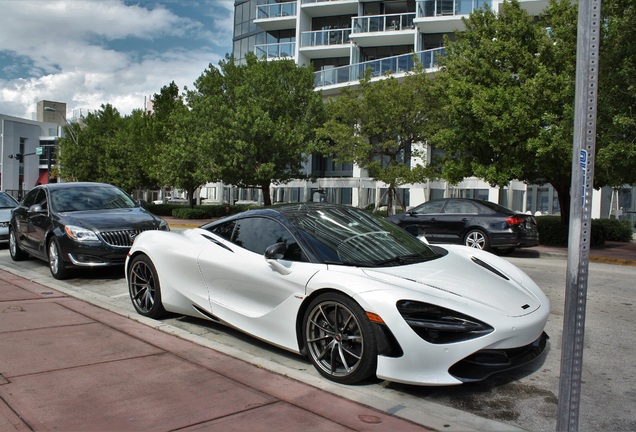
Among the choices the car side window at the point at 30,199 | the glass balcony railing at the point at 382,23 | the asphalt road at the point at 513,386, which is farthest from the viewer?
the glass balcony railing at the point at 382,23

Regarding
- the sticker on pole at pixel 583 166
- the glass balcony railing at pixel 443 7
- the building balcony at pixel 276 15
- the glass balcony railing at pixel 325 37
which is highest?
the building balcony at pixel 276 15

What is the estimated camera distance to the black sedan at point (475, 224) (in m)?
12.9

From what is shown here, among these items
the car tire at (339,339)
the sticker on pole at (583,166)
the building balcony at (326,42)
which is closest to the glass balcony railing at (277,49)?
the building balcony at (326,42)

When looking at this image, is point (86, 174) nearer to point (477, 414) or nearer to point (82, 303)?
point (82, 303)

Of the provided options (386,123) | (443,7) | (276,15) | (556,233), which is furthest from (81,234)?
(276,15)

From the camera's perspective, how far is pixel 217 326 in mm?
5871

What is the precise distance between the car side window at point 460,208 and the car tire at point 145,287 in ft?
31.7

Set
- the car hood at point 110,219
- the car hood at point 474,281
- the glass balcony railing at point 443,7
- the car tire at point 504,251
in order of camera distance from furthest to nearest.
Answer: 1. the glass balcony railing at point 443,7
2. the car tire at point 504,251
3. the car hood at point 110,219
4. the car hood at point 474,281

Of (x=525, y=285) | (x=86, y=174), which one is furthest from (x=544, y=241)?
(x=86, y=174)

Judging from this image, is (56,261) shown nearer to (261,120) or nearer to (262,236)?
(262,236)

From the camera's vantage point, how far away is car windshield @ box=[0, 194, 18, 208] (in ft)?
48.8

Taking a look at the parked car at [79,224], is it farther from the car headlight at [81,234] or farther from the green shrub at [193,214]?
the green shrub at [193,214]

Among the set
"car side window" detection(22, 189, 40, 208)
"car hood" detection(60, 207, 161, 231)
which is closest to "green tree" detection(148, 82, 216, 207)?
"car side window" detection(22, 189, 40, 208)

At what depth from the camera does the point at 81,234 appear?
852cm
